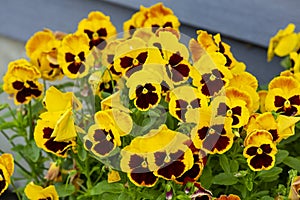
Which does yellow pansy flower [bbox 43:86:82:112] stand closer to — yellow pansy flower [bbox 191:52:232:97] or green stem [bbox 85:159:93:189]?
green stem [bbox 85:159:93:189]

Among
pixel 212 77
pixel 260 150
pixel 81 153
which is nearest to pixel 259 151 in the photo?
pixel 260 150

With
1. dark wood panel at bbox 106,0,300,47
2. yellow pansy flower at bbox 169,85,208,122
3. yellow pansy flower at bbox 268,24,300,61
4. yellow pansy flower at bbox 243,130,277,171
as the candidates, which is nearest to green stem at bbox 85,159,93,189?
yellow pansy flower at bbox 169,85,208,122

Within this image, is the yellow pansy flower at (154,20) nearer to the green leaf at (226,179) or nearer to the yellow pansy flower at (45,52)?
the yellow pansy flower at (45,52)

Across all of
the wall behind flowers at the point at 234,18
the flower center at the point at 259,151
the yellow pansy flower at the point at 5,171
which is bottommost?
the yellow pansy flower at the point at 5,171

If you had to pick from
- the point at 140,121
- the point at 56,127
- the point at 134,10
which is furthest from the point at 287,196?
the point at 134,10

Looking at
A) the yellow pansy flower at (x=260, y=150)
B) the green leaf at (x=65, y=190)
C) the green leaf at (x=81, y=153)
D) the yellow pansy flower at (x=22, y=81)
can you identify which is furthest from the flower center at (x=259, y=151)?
the yellow pansy flower at (x=22, y=81)

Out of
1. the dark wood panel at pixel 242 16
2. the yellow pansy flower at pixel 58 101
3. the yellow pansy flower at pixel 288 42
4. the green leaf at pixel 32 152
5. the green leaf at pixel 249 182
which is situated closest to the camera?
the green leaf at pixel 249 182

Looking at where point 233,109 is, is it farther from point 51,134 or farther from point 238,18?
point 238,18
